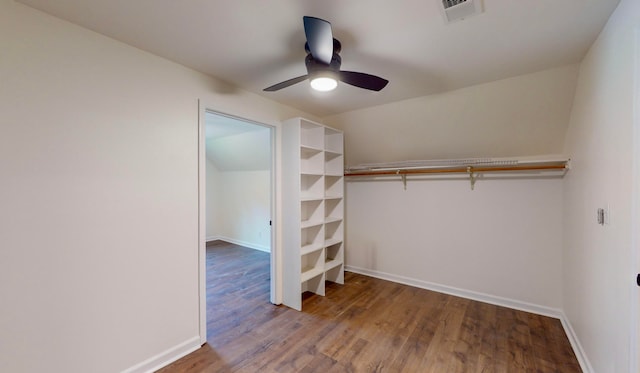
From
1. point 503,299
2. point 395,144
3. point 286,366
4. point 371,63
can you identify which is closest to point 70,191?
point 286,366

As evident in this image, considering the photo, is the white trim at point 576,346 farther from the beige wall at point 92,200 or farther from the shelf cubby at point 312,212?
the beige wall at point 92,200

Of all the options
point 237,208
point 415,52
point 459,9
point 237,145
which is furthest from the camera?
point 237,208

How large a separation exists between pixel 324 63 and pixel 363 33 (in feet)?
1.11

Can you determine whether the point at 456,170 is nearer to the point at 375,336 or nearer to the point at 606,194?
the point at 606,194

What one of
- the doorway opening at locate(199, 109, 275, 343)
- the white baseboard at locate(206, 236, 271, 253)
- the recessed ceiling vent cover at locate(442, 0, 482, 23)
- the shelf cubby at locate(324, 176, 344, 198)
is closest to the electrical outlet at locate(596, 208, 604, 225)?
the recessed ceiling vent cover at locate(442, 0, 482, 23)

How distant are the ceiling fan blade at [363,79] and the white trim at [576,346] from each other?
8.19 ft

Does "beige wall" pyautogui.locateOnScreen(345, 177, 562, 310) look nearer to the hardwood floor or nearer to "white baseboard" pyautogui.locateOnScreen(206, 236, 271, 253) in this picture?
the hardwood floor

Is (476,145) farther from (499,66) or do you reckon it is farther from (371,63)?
(371,63)

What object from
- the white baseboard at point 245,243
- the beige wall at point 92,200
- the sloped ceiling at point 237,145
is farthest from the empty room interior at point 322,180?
the white baseboard at point 245,243

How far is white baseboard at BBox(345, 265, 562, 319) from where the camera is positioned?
265 cm

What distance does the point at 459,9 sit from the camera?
1393mm

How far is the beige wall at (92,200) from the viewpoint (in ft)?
4.52

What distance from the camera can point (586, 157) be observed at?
1.91 meters

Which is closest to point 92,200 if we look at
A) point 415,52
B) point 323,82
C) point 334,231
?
point 323,82
